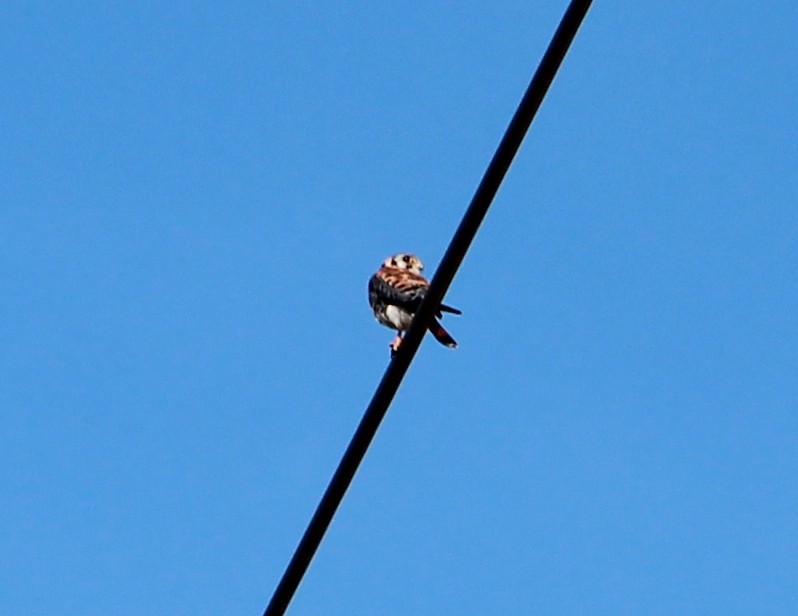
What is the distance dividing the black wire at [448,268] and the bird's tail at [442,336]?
449 centimetres

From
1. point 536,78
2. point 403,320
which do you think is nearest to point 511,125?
point 536,78

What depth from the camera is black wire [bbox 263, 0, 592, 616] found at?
3.71 meters

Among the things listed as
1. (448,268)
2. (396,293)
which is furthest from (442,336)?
(448,268)

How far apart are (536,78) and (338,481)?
1107 millimetres

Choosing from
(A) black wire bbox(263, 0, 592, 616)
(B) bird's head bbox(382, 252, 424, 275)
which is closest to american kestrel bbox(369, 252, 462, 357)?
(B) bird's head bbox(382, 252, 424, 275)

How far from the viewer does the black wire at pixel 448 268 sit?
3.71 meters

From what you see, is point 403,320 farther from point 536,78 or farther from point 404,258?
point 536,78

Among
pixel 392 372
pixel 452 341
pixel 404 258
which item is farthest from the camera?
pixel 404 258

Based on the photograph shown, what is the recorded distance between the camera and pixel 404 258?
1148cm

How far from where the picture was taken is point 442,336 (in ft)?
28.2

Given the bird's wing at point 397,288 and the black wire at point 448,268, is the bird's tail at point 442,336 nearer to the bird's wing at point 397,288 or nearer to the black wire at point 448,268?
the bird's wing at point 397,288

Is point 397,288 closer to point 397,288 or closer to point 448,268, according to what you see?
point 397,288

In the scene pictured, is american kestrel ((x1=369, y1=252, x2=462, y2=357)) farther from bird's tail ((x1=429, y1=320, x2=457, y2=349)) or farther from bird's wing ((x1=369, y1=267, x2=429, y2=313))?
bird's tail ((x1=429, y1=320, x2=457, y2=349))

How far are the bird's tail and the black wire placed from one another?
4491 mm
